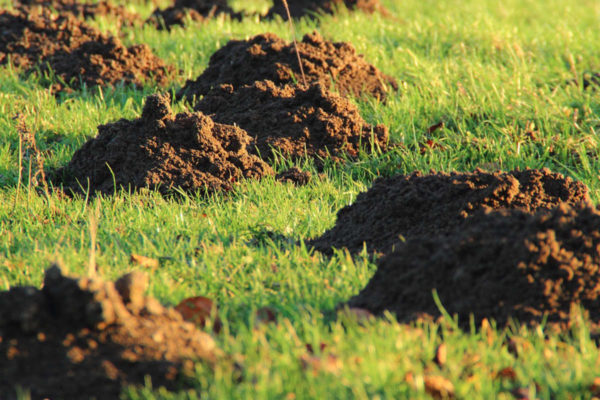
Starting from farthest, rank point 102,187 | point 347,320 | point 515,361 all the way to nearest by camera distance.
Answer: point 102,187
point 347,320
point 515,361

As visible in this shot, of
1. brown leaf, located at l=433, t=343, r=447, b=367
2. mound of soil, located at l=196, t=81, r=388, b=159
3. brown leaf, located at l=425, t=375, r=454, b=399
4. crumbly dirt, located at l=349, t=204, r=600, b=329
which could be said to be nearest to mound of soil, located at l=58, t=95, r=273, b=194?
mound of soil, located at l=196, t=81, r=388, b=159

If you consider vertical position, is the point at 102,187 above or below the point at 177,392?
below

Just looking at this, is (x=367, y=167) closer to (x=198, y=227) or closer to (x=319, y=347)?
(x=198, y=227)

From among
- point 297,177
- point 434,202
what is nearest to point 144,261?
point 434,202

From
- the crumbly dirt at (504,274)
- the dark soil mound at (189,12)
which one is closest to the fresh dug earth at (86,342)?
the crumbly dirt at (504,274)

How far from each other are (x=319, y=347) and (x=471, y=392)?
0.57 m

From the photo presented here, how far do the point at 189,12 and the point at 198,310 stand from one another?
7447mm

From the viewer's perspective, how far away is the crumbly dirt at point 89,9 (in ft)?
31.7

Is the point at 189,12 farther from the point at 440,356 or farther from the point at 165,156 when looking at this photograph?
the point at 440,356

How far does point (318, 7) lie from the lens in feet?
33.6

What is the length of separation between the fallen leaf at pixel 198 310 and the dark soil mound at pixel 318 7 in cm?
775

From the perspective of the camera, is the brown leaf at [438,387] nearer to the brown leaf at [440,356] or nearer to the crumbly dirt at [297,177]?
the brown leaf at [440,356]

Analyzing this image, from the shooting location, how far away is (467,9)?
37.2ft

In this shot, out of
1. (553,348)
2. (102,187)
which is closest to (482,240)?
(553,348)
